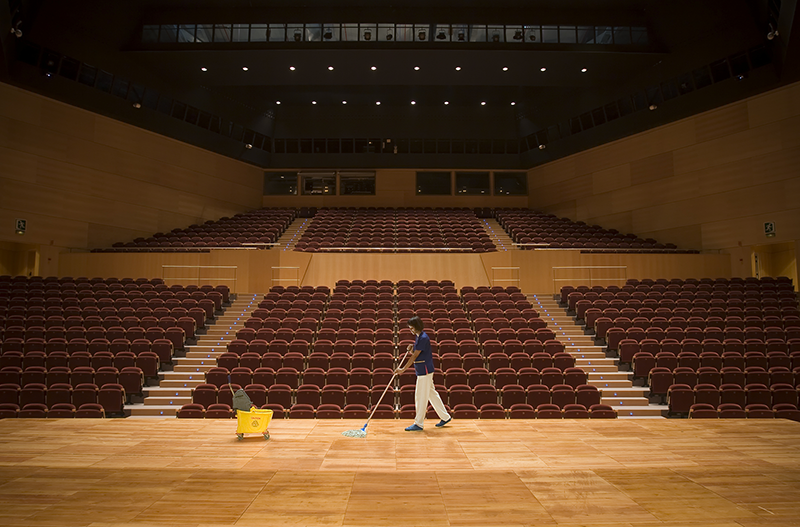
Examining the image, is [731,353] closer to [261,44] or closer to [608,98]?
[608,98]

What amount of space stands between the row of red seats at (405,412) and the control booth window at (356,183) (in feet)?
45.3

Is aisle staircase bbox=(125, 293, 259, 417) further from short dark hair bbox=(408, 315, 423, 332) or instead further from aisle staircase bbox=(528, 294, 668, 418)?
aisle staircase bbox=(528, 294, 668, 418)

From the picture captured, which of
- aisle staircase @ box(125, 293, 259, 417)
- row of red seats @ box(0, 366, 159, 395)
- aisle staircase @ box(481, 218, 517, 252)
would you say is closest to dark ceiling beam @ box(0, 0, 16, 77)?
aisle staircase @ box(125, 293, 259, 417)

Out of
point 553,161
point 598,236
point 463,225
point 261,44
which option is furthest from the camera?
point 553,161

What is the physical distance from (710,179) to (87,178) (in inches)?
589

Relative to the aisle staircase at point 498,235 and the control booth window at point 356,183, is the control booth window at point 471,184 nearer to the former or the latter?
the aisle staircase at point 498,235

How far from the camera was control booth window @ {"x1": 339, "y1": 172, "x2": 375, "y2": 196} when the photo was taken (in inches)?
750

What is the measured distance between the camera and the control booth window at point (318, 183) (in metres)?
19.0

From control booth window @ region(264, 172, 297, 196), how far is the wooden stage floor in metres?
14.9

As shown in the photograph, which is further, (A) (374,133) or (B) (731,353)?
(A) (374,133)

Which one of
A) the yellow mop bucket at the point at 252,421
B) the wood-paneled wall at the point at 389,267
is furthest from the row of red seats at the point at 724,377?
the yellow mop bucket at the point at 252,421

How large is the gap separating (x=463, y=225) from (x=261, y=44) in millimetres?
7232

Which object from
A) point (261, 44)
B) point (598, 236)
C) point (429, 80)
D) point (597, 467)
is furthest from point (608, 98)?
point (597, 467)

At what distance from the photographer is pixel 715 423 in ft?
14.9
